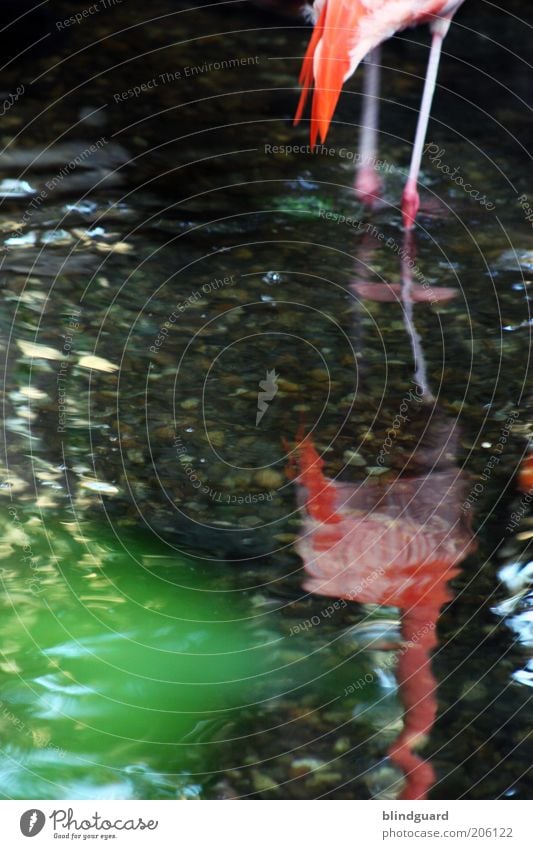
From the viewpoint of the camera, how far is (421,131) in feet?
6.79

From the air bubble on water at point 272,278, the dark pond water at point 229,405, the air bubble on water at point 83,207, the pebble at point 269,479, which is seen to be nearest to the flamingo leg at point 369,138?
the dark pond water at point 229,405

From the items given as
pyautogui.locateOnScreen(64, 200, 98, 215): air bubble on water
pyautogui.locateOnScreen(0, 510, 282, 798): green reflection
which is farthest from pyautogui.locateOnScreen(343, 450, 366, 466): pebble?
pyautogui.locateOnScreen(64, 200, 98, 215): air bubble on water

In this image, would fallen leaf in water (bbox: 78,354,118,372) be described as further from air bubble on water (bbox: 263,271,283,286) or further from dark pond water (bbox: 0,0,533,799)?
air bubble on water (bbox: 263,271,283,286)

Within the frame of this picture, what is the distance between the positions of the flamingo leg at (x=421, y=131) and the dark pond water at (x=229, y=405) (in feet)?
0.17

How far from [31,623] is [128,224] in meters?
1.08

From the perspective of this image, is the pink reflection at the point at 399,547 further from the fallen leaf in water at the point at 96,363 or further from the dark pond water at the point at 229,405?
the fallen leaf in water at the point at 96,363

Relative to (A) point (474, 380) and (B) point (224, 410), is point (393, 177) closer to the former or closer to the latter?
(A) point (474, 380)

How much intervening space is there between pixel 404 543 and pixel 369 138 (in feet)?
3.99

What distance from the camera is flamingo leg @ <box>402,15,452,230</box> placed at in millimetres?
2041

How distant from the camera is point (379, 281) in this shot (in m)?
1.99

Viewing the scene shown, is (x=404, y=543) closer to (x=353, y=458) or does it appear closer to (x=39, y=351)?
(x=353, y=458)

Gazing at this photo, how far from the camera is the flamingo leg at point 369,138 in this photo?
2242 millimetres

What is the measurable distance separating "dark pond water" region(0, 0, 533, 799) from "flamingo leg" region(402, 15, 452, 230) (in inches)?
2.1
